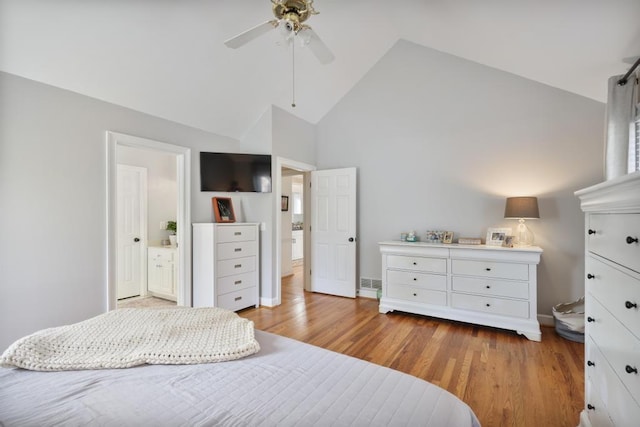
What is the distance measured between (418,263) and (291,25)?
2764 mm

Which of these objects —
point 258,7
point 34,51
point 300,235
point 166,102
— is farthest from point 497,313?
point 300,235

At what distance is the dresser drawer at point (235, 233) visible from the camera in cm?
344

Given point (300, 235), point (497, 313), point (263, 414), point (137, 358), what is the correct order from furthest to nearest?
point (300, 235)
point (497, 313)
point (137, 358)
point (263, 414)

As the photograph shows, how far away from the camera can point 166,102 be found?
3107 millimetres

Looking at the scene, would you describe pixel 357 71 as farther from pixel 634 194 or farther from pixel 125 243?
pixel 125 243

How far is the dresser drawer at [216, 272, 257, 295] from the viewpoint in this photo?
135 inches

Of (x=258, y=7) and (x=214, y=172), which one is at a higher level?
(x=258, y=7)

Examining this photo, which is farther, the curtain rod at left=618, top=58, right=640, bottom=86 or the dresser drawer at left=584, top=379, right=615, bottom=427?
the curtain rod at left=618, top=58, right=640, bottom=86

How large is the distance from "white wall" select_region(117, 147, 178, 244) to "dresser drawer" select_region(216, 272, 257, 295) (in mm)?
1653

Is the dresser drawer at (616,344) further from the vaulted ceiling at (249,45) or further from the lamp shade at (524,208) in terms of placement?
the vaulted ceiling at (249,45)

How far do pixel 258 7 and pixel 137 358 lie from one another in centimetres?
301

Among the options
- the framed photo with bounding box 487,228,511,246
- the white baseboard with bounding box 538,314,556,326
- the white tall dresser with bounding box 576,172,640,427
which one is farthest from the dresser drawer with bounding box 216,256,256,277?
the white baseboard with bounding box 538,314,556,326

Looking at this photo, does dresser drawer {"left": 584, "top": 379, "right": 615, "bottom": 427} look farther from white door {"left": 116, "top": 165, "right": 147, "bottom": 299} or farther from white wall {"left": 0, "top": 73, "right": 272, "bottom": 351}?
white door {"left": 116, "top": 165, "right": 147, "bottom": 299}

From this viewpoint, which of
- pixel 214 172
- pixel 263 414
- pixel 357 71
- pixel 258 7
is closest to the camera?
pixel 263 414
